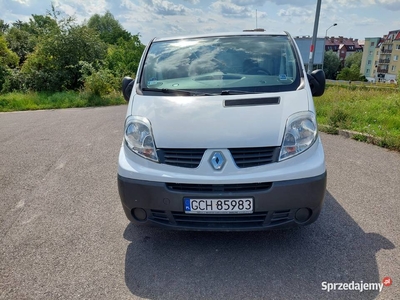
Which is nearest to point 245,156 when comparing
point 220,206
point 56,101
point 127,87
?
point 220,206

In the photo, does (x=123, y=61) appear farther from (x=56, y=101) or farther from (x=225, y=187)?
(x=225, y=187)

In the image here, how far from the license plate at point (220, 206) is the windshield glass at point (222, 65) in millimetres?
1069

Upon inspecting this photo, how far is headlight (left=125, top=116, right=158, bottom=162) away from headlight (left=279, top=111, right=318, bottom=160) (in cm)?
105

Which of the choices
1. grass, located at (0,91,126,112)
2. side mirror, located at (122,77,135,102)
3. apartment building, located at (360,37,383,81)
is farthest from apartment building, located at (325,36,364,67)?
side mirror, located at (122,77,135,102)

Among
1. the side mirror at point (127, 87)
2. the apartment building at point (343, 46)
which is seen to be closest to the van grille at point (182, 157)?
the side mirror at point (127, 87)

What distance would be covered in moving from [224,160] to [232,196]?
0.28 meters

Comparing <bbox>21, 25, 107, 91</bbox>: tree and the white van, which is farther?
<bbox>21, 25, 107, 91</bbox>: tree

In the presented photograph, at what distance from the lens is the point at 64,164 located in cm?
509

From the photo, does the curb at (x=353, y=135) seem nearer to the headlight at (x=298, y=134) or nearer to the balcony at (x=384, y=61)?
the headlight at (x=298, y=134)

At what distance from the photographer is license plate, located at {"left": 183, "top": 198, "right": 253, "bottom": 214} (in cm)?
233

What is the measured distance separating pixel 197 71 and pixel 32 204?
2.52 metres

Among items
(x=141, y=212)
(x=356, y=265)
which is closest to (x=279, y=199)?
(x=356, y=265)

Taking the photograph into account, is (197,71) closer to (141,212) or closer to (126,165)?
(126,165)

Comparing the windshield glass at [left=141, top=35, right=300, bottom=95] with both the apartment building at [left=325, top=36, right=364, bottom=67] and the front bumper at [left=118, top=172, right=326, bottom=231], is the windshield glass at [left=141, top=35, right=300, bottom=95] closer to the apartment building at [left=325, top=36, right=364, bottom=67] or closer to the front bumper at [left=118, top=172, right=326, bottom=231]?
the front bumper at [left=118, top=172, right=326, bottom=231]
